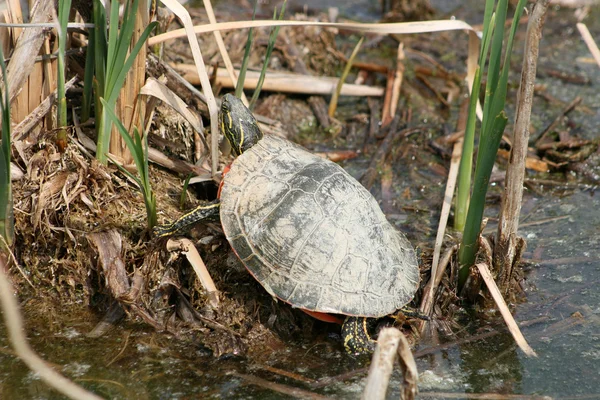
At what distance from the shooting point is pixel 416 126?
5219 mm

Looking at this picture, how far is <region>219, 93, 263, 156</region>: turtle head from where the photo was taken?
3643mm

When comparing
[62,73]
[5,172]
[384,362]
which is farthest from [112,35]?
[384,362]

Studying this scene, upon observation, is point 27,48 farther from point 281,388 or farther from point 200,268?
Answer: point 281,388

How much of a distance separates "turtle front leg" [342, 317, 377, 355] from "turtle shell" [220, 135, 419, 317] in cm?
9

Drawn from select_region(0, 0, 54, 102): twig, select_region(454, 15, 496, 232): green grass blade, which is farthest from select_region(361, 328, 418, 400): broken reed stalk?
select_region(0, 0, 54, 102): twig

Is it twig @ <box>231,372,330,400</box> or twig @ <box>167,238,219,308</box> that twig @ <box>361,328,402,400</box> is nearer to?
twig @ <box>231,372,330,400</box>

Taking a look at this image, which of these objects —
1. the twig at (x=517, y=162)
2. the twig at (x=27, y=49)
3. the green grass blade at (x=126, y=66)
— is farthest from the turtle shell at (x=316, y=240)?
the twig at (x=27, y=49)

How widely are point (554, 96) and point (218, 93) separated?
309cm

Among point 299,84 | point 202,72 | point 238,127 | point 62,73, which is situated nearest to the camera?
point 62,73

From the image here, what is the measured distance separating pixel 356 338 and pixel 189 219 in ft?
3.38

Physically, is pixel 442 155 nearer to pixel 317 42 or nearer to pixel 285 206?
pixel 317 42

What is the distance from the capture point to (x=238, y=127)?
364cm

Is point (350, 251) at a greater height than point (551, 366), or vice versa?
point (350, 251)

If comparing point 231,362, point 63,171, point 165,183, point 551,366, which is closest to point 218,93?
point 165,183
